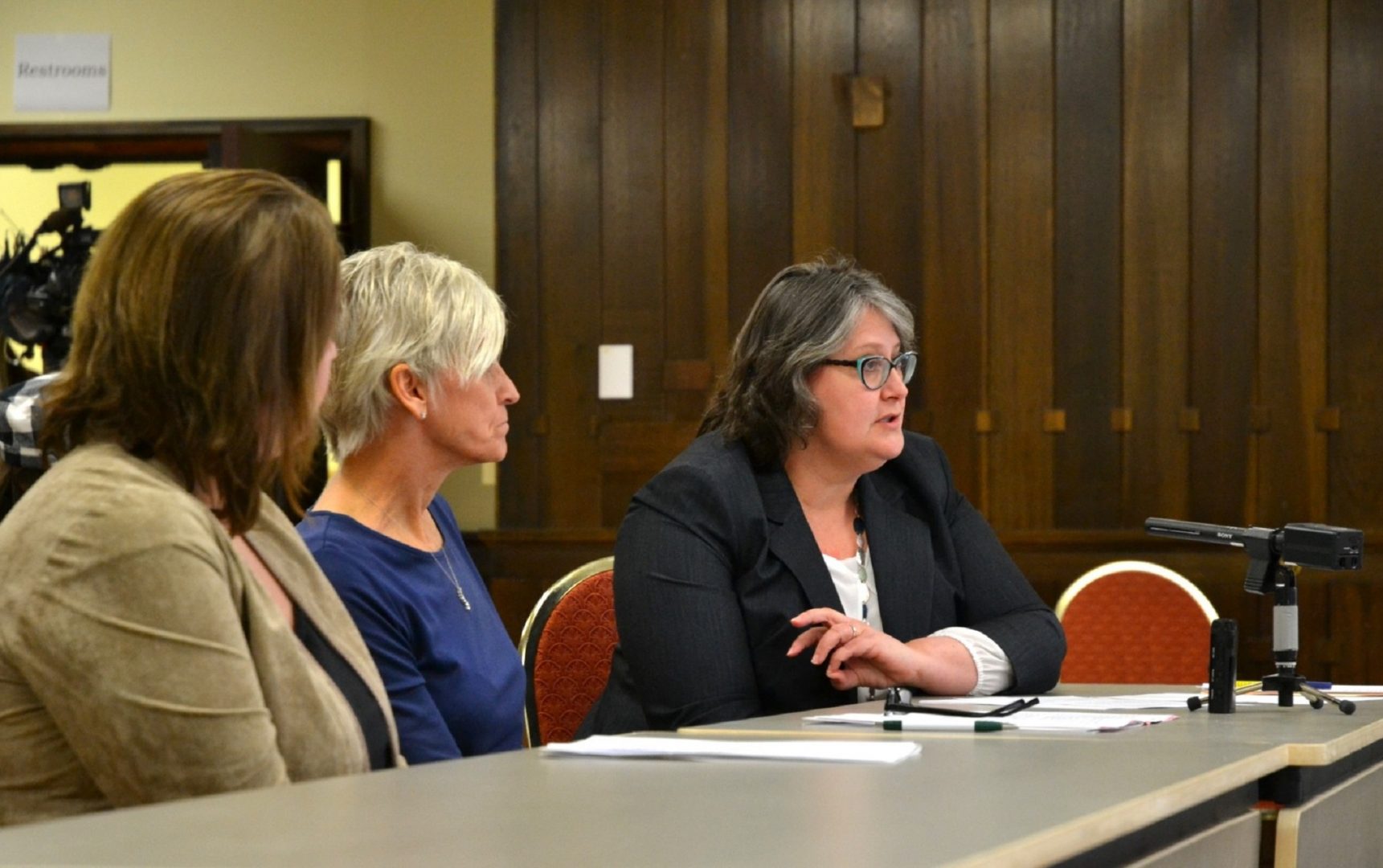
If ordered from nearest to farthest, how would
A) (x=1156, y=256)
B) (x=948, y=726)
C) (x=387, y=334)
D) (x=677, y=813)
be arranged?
1. (x=677, y=813)
2. (x=948, y=726)
3. (x=387, y=334)
4. (x=1156, y=256)

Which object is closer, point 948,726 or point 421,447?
point 948,726

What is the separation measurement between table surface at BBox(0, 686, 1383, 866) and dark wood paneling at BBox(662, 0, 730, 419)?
4045mm

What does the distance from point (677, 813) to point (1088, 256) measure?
180 inches

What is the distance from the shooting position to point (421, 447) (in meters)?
2.33

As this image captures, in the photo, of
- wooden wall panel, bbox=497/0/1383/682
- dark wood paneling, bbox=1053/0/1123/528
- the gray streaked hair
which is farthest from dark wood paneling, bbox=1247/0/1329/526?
the gray streaked hair

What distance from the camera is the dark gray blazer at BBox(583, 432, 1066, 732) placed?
2553 millimetres

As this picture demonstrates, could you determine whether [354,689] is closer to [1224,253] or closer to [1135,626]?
[1135,626]

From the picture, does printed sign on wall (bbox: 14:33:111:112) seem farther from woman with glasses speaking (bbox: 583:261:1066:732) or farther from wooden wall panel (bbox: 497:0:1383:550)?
woman with glasses speaking (bbox: 583:261:1066:732)

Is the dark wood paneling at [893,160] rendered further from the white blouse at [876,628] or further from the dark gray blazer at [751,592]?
the white blouse at [876,628]

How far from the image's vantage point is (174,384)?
1.59 m

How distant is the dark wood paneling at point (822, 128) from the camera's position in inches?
225

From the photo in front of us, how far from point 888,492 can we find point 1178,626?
4.33ft

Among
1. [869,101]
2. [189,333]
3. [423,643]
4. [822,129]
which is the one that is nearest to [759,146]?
[822,129]

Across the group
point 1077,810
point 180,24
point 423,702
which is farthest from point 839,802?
point 180,24
